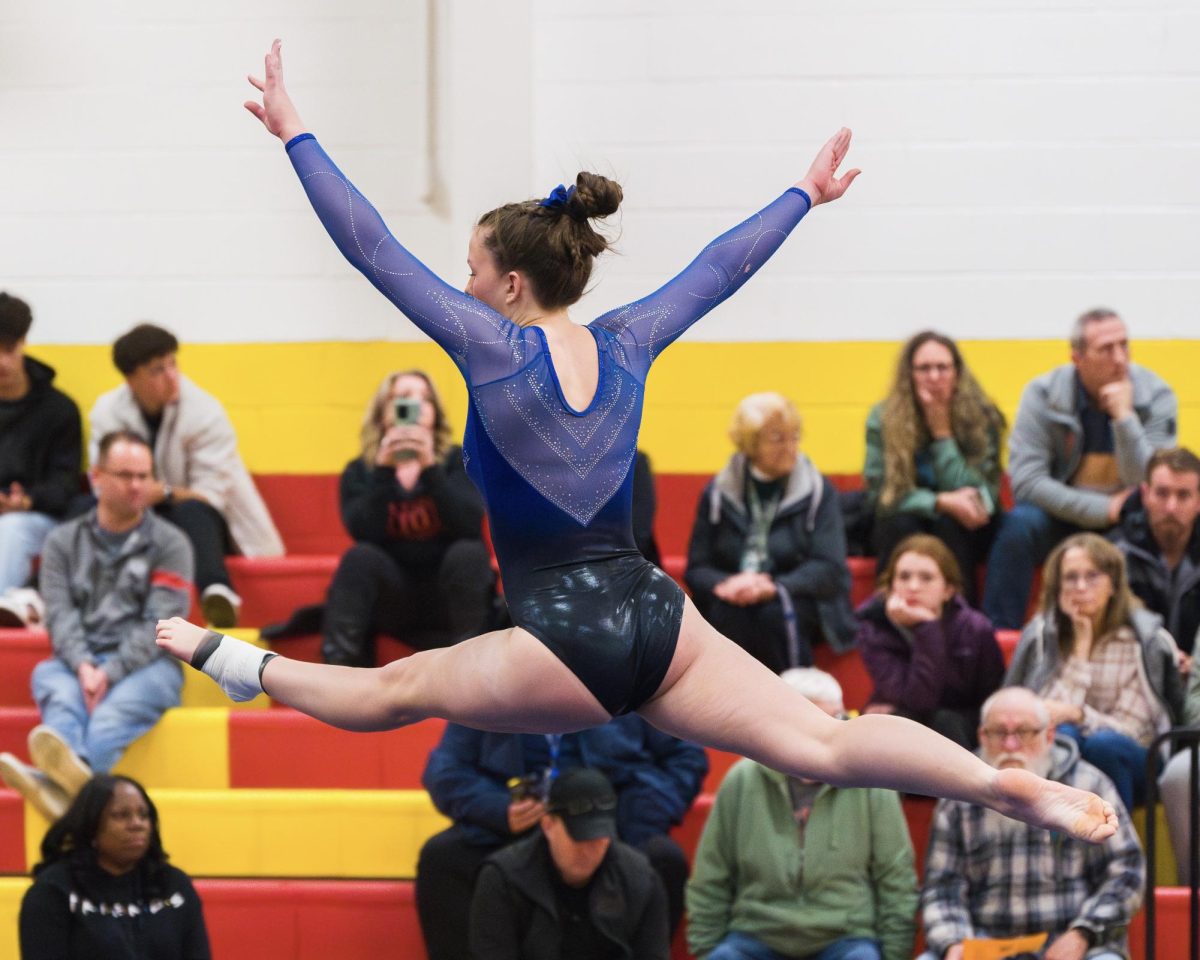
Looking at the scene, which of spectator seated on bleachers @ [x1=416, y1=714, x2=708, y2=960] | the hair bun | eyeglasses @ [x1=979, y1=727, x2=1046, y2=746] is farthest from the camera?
spectator seated on bleachers @ [x1=416, y1=714, x2=708, y2=960]

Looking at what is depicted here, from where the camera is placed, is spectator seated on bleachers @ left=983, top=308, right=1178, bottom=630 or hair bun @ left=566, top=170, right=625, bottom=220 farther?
spectator seated on bleachers @ left=983, top=308, right=1178, bottom=630

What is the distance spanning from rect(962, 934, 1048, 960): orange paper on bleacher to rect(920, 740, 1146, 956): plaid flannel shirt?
2.5 inches

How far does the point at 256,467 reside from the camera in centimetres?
676

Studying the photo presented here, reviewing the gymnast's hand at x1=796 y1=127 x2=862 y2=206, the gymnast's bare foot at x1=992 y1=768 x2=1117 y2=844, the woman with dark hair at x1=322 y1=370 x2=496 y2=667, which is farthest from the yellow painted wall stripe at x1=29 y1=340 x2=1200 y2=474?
the gymnast's bare foot at x1=992 y1=768 x2=1117 y2=844

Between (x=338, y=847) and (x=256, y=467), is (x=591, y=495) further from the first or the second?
(x=256, y=467)

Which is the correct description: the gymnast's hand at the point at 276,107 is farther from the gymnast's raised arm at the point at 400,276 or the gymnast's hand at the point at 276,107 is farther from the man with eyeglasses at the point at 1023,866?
the man with eyeglasses at the point at 1023,866

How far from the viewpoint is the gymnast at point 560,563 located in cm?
291

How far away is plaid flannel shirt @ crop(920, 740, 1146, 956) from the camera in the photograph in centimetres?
462

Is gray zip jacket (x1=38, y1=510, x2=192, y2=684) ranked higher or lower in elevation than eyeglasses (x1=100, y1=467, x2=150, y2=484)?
lower

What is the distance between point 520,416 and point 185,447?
11.6 feet

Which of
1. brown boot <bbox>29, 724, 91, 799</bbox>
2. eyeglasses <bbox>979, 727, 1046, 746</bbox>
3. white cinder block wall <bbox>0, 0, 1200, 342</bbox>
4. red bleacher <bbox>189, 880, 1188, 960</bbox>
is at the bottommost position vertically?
red bleacher <bbox>189, 880, 1188, 960</bbox>

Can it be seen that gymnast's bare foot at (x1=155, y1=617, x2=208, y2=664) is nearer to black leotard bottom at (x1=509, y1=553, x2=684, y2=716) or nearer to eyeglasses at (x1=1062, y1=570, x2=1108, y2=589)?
black leotard bottom at (x1=509, y1=553, x2=684, y2=716)

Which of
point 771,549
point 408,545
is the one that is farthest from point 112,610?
point 771,549

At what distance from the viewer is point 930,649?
5.08 meters
